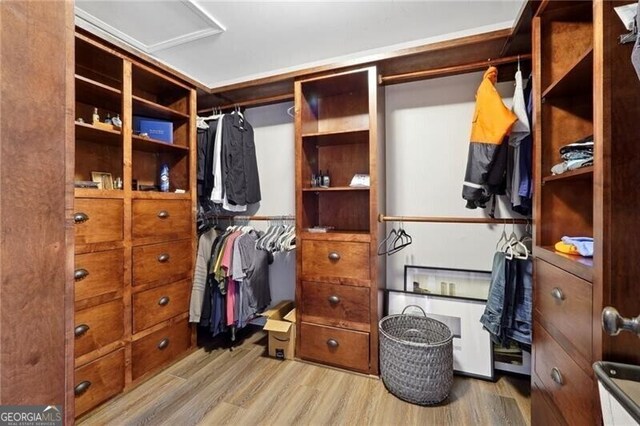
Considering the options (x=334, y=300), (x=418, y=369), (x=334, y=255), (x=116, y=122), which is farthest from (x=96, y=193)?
(x=418, y=369)

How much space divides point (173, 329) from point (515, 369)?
7.94 feet

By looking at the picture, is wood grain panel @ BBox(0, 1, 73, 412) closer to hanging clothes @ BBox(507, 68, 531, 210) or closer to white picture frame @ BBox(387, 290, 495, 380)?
hanging clothes @ BBox(507, 68, 531, 210)

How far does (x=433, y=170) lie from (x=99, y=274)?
2.31m

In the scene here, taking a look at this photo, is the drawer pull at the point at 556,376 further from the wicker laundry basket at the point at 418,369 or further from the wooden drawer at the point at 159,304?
the wooden drawer at the point at 159,304

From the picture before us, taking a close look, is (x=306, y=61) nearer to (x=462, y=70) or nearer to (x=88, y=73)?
(x=462, y=70)

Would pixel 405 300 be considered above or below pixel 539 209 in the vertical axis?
below

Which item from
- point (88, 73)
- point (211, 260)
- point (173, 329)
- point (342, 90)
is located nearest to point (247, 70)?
point (342, 90)

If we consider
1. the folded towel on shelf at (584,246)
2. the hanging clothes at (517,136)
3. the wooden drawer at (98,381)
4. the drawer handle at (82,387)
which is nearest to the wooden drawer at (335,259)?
the hanging clothes at (517,136)

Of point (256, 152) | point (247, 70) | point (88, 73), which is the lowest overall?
point (256, 152)

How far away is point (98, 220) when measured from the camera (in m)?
1.59

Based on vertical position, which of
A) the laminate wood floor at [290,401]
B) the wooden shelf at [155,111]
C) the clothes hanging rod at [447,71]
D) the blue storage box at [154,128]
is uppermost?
the clothes hanging rod at [447,71]

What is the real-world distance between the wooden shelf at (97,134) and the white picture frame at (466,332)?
7.82ft

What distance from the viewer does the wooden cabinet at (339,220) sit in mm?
1860

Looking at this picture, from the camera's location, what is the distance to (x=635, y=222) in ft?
2.55
